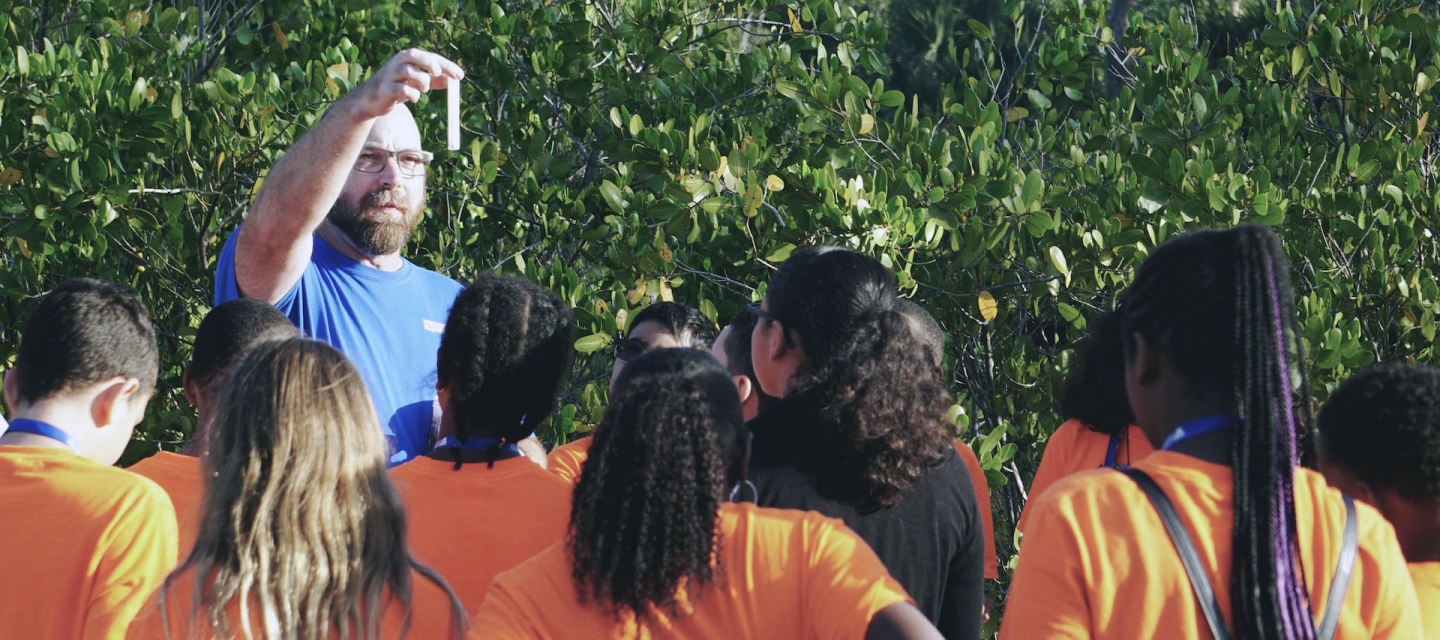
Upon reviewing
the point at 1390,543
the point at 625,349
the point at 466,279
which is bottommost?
the point at 466,279

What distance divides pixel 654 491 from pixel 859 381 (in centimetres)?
76

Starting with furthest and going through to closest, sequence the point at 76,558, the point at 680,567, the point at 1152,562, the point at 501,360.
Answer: the point at 501,360 → the point at 76,558 → the point at 680,567 → the point at 1152,562

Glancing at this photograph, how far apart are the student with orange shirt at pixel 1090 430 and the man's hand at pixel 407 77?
1627 millimetres

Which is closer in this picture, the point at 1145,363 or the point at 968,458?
the point at 1145,363

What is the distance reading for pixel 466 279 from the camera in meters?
5.46

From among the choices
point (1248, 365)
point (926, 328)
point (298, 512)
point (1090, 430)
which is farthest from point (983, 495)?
point (298, 512)

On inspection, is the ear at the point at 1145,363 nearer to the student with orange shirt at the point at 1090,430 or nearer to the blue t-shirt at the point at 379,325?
the student with orange shirt at the point at 1090,430

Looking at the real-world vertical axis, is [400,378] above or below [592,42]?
below

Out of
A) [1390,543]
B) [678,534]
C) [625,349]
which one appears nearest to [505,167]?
[625,349]

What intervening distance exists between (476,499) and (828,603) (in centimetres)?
85

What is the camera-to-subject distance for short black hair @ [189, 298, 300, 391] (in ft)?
9.62

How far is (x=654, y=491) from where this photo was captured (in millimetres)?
2021

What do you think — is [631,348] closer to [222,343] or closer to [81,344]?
[222,343]

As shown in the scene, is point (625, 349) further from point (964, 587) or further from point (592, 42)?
point (592, 42)
